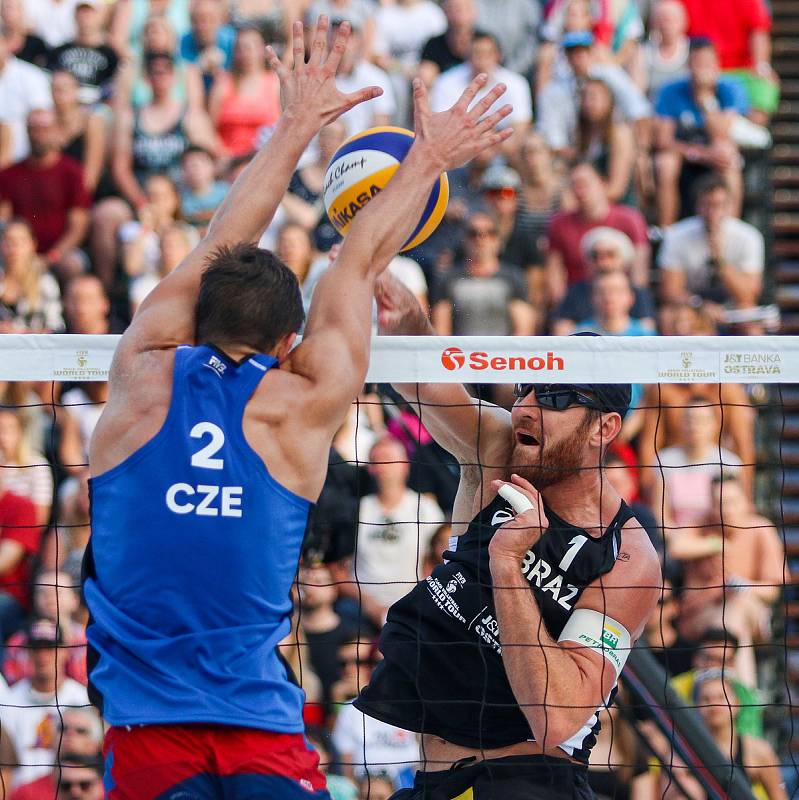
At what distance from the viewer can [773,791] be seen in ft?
21.4

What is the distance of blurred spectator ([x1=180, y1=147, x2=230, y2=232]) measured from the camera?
9281 millimetres

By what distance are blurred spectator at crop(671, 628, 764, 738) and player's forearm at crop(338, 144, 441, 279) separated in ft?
13.4

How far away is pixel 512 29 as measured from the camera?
10602mm

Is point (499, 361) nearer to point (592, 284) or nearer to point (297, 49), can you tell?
point (297, 49)

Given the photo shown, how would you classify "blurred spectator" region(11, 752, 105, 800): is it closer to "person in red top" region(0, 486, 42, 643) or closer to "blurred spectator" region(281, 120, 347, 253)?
"person in red top" region(0, 486, 42, 643)

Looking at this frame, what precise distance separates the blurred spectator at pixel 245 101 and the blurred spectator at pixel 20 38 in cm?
154

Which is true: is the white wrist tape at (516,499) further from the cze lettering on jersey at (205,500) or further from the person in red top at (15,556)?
the person in red top at (15,556)

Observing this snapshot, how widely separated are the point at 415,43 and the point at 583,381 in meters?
7.25

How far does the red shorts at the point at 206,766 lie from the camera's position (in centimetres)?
308

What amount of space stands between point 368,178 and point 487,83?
589 cm

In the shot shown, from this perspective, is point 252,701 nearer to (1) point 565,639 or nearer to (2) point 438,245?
(1) point 565,639

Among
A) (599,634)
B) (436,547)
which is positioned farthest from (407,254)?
(599,634)

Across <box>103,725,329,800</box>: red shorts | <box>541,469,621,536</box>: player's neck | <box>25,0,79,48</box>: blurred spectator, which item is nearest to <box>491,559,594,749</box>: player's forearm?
<box>541,469,621,536</box>: player's neck

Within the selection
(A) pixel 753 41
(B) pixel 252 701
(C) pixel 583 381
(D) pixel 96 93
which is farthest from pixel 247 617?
(A) pixel 753 41
